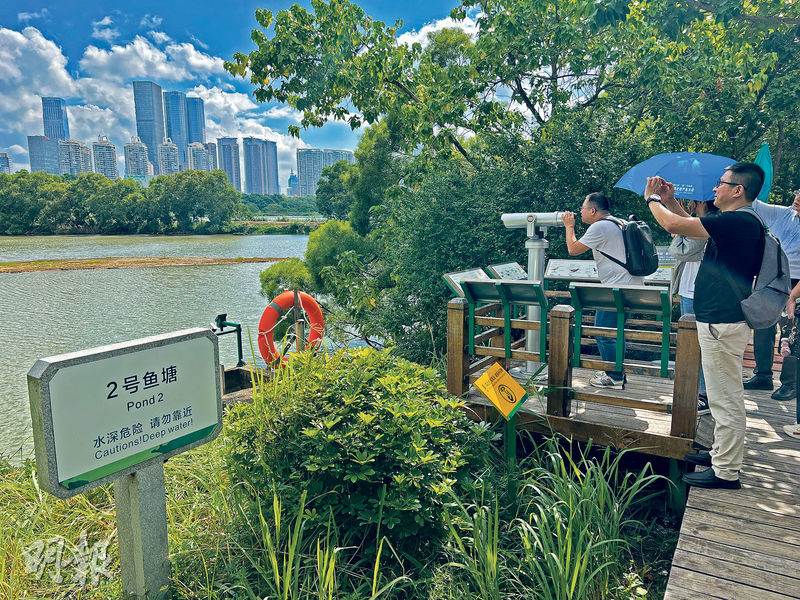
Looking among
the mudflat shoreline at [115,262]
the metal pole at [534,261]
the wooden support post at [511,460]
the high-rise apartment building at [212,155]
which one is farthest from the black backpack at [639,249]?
the high-rise apartment building at [212,155]

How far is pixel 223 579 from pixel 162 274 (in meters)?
23.8

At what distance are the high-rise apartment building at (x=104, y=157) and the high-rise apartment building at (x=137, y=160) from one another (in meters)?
3.98

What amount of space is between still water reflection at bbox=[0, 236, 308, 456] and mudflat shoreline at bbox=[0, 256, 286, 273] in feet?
3.34

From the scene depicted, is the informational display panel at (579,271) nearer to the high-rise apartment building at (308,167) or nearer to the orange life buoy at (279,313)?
the orange life buoy at (279,313)

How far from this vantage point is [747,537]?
2117 mm

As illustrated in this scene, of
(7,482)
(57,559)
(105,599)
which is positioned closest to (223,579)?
(105,599)

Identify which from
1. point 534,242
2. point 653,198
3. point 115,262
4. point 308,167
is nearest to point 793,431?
point 653,198

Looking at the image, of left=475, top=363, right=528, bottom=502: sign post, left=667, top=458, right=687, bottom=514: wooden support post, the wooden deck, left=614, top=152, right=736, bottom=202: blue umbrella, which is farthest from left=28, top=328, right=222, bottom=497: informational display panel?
left=614, top=152, right=736, bottom=202: blue umbrella

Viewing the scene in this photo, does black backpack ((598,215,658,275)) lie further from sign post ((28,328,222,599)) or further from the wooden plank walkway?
sign post ((28,328,222,599))

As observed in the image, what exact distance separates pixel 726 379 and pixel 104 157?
139 m

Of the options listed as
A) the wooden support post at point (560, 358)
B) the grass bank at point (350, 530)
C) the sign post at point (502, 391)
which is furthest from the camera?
the wooden support post at point (560, 358)

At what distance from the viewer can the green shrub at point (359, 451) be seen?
2.13m

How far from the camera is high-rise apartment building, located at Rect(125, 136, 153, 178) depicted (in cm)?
11769

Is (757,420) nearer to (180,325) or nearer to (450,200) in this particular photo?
(450,200)
